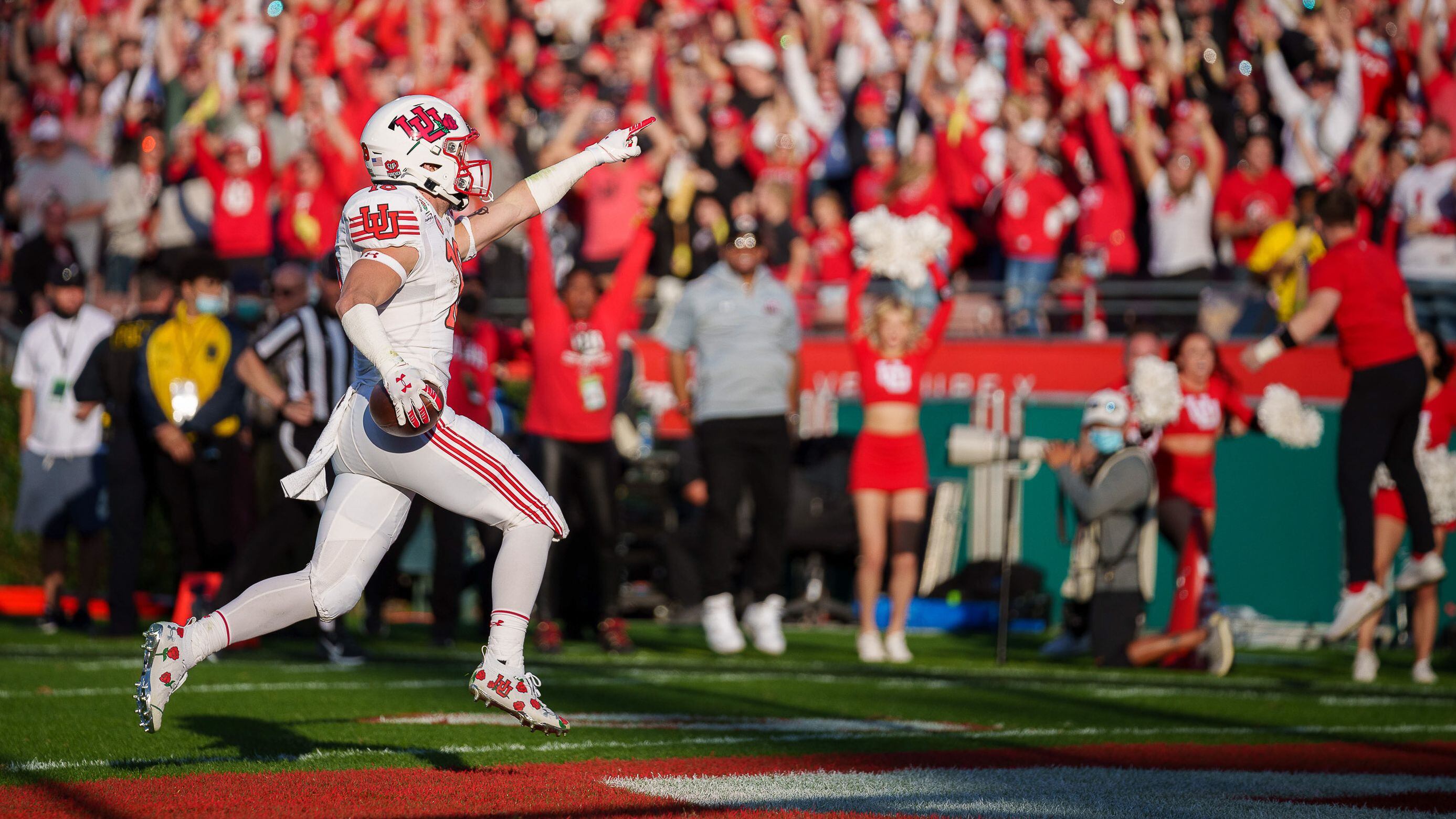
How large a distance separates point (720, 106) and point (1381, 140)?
19.4 feet

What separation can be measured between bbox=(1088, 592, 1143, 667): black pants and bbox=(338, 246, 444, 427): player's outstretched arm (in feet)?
19.8

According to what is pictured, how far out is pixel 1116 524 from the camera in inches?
407

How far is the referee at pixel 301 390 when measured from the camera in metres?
9.13

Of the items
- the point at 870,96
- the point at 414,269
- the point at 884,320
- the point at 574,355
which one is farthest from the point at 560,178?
the point at 870,96

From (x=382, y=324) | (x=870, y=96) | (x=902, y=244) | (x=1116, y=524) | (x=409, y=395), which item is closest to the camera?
(x=409, y=395)

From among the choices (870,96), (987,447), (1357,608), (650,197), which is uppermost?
(870,96)

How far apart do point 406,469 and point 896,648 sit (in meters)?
5.57

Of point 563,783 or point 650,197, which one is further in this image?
point 650,197

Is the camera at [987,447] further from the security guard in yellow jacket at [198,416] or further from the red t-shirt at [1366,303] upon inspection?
the security guard in yellow jacket at [198,416]

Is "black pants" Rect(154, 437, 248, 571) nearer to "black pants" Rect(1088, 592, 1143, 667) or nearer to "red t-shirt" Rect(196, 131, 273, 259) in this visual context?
"black pants" Rect(1088, 592, 1143, 667)

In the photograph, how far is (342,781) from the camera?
507 centimetres

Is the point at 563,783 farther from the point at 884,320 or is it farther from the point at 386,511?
the point at 884,320

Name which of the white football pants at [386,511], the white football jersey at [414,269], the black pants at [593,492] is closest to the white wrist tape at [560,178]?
the white football jersey at [414,269]

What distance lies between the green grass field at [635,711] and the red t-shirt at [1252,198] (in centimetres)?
472
